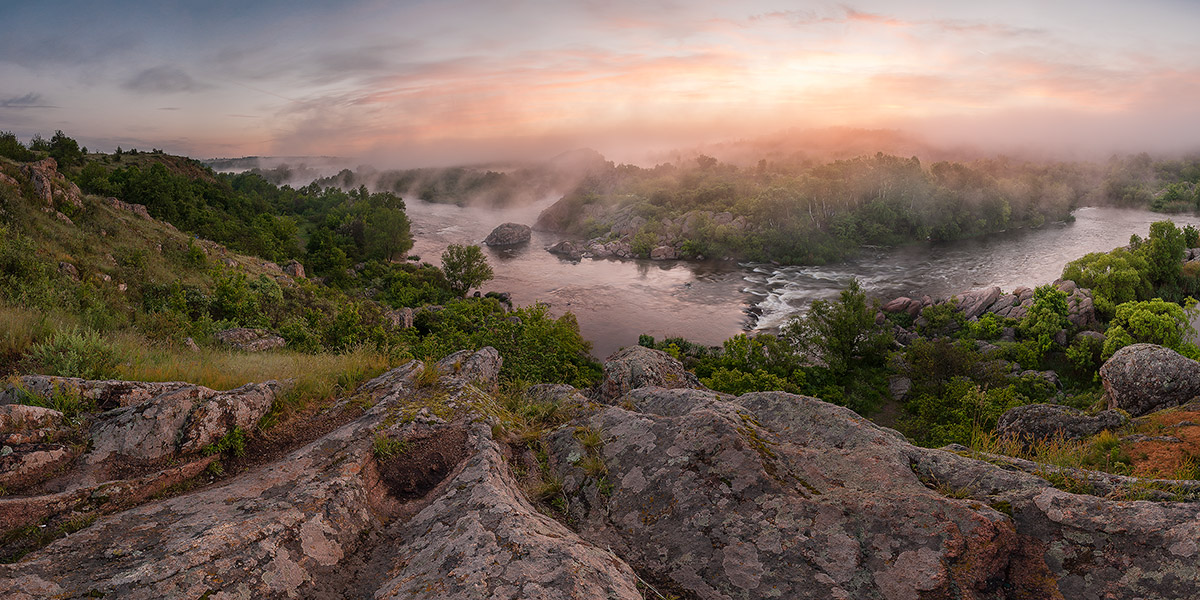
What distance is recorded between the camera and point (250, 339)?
56.5ft

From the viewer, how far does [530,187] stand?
19338 centimetres

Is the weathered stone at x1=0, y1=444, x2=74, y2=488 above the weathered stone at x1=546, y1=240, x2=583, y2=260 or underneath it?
above

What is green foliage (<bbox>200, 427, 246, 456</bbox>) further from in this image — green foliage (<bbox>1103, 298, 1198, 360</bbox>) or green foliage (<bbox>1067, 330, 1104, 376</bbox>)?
green foliage (<bbox>1067, 330, 1104, 376</bbox>)

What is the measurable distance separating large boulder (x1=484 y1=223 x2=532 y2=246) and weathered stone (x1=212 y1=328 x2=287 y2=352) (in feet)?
266

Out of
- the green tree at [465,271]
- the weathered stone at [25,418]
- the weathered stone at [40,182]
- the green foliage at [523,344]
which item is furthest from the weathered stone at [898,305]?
the weathered stone at [40,182]

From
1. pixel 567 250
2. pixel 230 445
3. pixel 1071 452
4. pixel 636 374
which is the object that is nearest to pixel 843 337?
pixel 636 374

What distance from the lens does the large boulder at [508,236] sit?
98.6 m

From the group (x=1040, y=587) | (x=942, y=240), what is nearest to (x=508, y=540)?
(x=1040, y=587)

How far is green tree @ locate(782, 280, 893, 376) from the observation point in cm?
3547

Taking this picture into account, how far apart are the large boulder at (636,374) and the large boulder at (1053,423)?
9189 mm

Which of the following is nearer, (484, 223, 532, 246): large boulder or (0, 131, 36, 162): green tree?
(0, 131, 36, 162): green tree

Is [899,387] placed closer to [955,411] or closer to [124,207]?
[955,411]

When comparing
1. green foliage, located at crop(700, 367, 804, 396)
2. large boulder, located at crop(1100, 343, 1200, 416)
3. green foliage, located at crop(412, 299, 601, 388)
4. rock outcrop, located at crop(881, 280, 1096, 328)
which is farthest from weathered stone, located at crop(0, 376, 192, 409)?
rock outcrop, located at crop(881, 280, 1096, 328)

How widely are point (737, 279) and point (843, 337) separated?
34.1 metres
